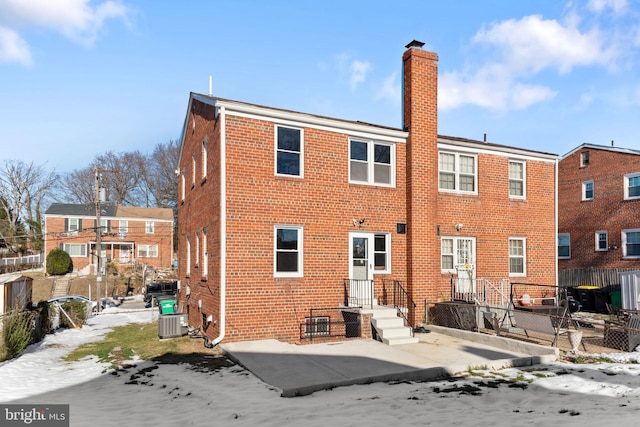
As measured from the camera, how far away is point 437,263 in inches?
619

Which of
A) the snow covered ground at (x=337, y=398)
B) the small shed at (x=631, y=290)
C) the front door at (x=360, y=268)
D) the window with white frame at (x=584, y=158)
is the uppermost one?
the window with white frame at (x=584, y=158)

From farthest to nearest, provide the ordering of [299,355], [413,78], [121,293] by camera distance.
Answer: [121,293], [413,78], [299,355]

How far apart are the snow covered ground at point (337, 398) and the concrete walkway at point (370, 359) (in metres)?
0.26

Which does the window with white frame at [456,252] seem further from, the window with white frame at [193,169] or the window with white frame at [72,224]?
the window with white frame at [72,224]

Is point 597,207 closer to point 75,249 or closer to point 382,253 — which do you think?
point 382,253

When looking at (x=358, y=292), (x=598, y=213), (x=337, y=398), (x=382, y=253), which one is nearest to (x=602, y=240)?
(x=598, y=213)

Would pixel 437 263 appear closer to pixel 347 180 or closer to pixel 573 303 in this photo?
pixel 347 180

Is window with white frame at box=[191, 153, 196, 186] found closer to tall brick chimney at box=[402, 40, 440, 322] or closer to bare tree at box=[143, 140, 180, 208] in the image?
tall brick chimney at box=[402, 40, 440, 322]

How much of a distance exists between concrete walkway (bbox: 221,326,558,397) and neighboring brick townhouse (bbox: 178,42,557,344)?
5.59 feet

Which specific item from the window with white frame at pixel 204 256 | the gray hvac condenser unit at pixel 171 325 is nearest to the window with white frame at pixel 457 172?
the window with white frame at pixel 204 256

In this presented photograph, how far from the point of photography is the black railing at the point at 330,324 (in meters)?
13.4

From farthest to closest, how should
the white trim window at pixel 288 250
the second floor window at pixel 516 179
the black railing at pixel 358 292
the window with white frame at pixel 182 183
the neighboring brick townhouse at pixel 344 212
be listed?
the window with white frame at pixel 182 183, the second floor window at pixel 516 179, the black railing at pixel 358 292, the white trim window at pixel 288 250, the neighboring brick townhouse at pixel 344 212

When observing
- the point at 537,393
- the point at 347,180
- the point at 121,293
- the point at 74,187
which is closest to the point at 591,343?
the point at 537,393

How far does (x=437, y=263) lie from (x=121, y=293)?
34.3 meters
